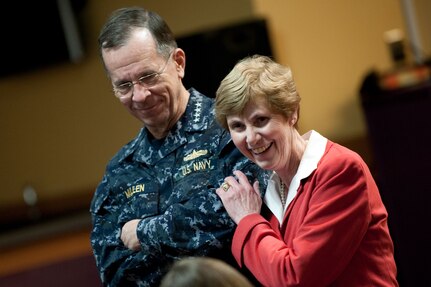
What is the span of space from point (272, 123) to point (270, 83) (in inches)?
3.4

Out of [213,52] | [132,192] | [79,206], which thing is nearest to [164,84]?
[132,192]

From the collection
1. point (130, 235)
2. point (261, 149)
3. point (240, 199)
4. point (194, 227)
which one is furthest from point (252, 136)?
point (130, 235)

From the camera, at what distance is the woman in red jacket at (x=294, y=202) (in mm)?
1965

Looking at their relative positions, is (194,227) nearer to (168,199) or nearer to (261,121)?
(168,199)

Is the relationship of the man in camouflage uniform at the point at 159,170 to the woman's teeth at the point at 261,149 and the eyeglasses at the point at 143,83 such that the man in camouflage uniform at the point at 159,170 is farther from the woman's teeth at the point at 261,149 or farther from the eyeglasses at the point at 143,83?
the woman's teeth at the point at 261,149

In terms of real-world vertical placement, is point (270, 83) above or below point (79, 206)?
above

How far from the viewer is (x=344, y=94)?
5652 millimetres

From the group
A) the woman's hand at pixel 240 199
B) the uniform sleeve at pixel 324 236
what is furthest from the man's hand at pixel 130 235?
the uniform sleeve at pixel 324 236

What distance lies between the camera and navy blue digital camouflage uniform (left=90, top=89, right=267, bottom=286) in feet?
7.13

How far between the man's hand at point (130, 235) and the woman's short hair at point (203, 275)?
612 mm

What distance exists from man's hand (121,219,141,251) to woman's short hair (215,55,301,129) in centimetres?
36

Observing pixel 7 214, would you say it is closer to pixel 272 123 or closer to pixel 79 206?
pixel 79 206

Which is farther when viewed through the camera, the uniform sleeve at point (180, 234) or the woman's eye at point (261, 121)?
the uniform sleeve at point (180, 234)

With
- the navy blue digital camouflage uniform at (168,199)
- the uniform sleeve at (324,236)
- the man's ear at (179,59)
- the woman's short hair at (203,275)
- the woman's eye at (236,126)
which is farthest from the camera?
the man's ear at (179,59)
